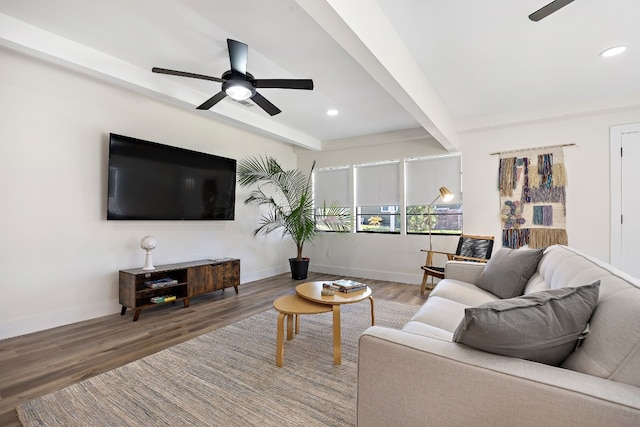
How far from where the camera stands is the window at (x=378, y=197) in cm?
511

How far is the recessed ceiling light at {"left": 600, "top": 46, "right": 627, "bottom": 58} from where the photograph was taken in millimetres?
2506

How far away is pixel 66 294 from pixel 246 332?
1.89 m

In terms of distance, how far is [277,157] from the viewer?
218 inches

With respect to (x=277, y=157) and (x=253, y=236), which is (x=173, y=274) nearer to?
(x=253, y=236)

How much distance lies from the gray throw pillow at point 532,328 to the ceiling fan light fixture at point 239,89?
2530 mm

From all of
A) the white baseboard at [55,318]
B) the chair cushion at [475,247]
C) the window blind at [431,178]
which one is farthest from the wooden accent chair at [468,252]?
the white baseboard at [55,318]

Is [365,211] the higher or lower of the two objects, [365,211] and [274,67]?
the lower

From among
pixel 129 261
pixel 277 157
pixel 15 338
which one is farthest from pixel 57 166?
pixel 277 157

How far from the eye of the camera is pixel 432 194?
4766 mm

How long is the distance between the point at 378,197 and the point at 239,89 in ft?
10.7

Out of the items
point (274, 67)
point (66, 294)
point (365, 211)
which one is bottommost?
point (66, 294)

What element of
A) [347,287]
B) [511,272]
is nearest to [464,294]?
[511,272]

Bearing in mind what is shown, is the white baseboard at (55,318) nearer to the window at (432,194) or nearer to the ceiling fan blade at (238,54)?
the ceiling fan blade at (238,54)

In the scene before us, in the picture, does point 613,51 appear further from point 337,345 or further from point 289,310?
point 289,310
